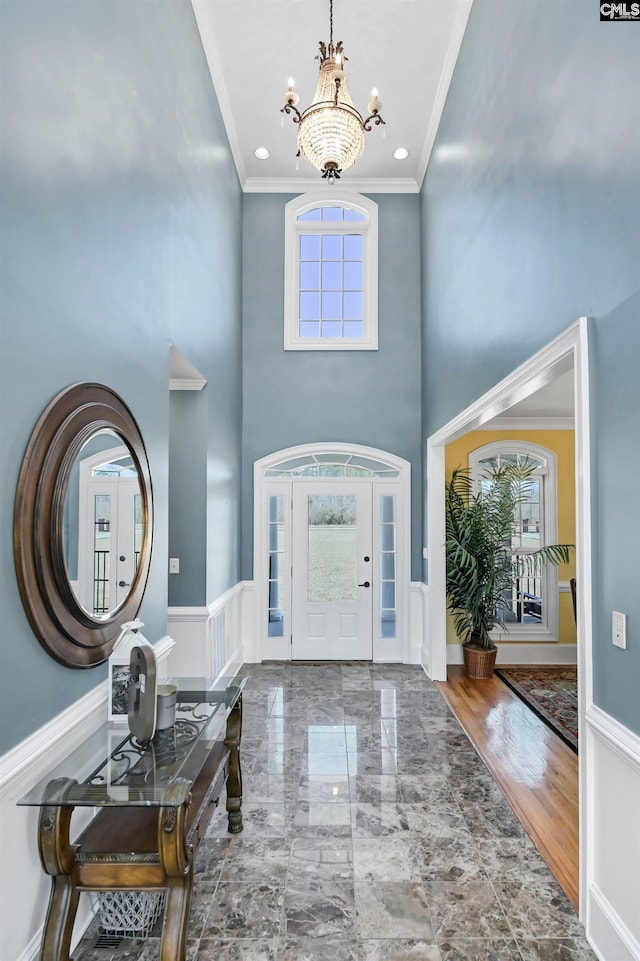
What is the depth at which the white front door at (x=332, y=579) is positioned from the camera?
18.9ft

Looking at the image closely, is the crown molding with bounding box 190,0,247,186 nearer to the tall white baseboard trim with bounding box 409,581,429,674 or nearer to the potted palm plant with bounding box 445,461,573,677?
the potted palm plant with bounding box 445,461,573,677

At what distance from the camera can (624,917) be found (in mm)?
1763

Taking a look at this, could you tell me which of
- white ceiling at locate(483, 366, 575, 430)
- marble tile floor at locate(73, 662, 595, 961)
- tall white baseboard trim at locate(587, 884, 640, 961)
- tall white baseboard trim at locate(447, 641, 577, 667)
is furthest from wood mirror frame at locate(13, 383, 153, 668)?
tall white baseboard trim at locate(447, 641, 577, 667)

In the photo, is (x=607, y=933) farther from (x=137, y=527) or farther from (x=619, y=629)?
(x=137, y=527)

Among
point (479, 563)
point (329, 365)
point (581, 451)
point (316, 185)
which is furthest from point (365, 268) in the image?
point (581, 451)

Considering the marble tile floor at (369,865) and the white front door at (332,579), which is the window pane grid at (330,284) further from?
the marble tile floor at (369,865)

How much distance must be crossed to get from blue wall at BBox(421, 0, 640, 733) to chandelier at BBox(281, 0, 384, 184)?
0.82 metres

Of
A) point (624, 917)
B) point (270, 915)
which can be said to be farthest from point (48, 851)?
point (624, 917)

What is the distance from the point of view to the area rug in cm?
403

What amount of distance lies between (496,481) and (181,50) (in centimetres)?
454

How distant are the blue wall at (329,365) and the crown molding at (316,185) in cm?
7

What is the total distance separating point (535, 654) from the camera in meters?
5.84

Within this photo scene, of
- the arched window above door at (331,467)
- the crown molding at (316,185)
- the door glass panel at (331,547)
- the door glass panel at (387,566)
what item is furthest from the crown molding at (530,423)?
the crown molding at (316,185)

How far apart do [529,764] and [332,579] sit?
2.76m
